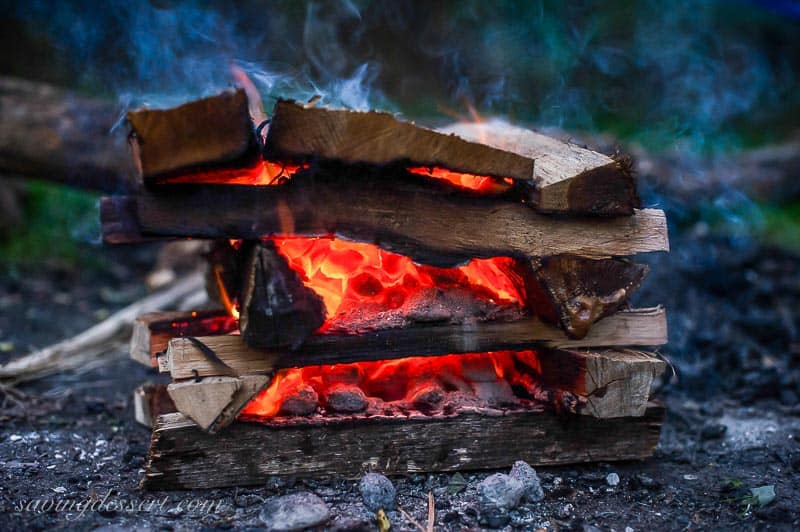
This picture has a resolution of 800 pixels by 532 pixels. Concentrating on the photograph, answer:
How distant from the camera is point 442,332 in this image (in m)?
2.49

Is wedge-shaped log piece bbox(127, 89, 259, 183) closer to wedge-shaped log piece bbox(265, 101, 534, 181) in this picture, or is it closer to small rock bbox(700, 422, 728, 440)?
wedge-shaped log piece bbox(265, 101, 534, 181)

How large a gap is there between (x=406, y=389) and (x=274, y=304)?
82 cm

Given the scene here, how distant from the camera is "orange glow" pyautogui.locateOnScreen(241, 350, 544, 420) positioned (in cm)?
266

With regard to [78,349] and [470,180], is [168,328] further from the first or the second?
[78,349]

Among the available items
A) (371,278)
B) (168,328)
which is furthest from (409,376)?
(168,328)

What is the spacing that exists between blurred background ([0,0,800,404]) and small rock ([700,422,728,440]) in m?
0.62

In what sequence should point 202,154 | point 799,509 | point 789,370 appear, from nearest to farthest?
1. point 202,154
2. point 799,509
3. point 789,370

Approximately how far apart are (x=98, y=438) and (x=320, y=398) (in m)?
1.15

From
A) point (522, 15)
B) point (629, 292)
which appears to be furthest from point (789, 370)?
point (522, 15)

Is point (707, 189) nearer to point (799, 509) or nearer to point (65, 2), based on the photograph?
point (799, 509)

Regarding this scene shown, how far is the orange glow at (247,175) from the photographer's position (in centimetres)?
214

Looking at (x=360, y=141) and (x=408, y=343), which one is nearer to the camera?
(x=360, y=141)

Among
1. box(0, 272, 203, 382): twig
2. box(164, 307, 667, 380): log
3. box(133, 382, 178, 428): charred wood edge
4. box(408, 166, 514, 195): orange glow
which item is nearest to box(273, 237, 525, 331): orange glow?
box(164, 307, 667, 380): log

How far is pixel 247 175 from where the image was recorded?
2270mm
